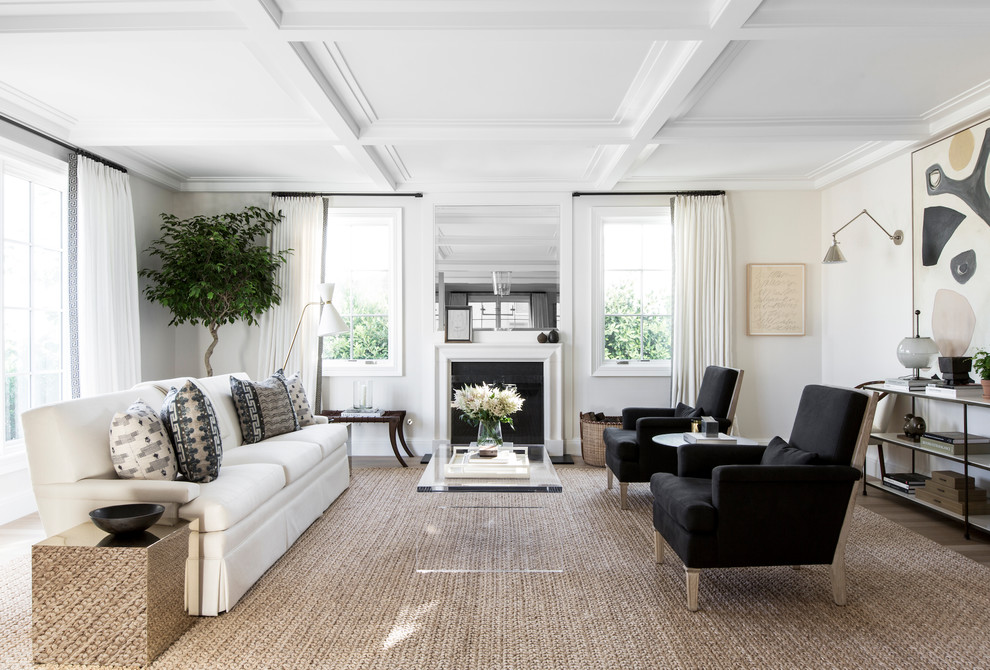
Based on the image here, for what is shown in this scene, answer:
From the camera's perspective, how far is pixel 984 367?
11.8 feet

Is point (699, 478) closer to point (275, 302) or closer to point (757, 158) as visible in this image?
point (757, 158)

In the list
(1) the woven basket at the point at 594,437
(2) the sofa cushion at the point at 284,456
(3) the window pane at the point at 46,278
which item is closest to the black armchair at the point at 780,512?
Answer: (2) the sofa cushion at the point at 284,456

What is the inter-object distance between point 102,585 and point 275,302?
3.73 meters

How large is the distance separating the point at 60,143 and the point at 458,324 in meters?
3.39

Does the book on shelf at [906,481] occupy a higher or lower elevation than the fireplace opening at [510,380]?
lower

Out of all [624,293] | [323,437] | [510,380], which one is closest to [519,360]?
[510,380]

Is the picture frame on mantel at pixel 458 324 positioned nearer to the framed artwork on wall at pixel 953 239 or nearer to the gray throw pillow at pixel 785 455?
the gray throw pillow at pixel 785 455

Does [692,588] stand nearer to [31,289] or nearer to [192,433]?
[192,433]

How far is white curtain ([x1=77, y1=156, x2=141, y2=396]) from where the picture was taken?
174 inches

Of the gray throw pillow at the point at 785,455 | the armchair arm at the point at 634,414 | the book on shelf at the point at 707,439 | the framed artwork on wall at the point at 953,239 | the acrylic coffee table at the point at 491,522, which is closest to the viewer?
the gray throw pillow at the point at 785,455

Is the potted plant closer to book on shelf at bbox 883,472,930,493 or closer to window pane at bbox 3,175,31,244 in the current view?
book on shelf at bbox 883,472,930,493

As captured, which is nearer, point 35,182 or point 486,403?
point 486,403

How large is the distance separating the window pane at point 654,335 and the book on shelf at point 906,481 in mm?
2220

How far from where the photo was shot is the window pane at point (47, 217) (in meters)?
4.28
